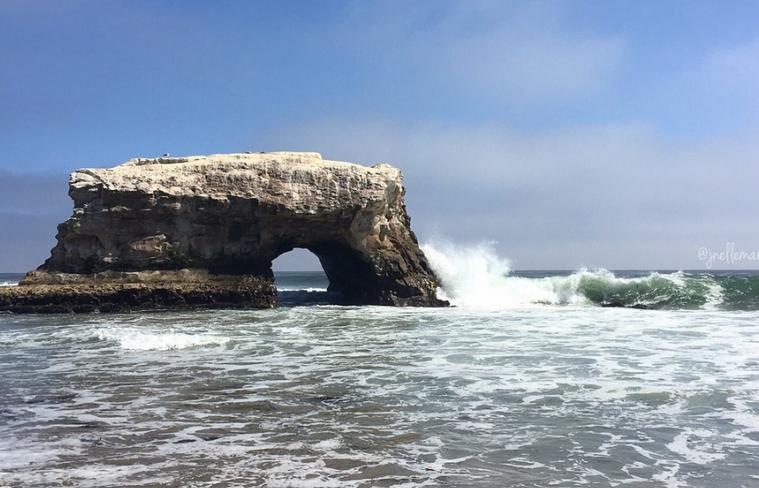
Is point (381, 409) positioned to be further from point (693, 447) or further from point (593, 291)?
point (593, 291)

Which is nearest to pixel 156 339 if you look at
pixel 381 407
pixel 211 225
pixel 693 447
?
pixel 381 407

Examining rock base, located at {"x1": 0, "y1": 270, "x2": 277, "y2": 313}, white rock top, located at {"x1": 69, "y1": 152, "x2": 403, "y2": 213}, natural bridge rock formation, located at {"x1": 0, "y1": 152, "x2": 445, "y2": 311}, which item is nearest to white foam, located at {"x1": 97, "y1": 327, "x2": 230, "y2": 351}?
rock base, located at {"x1": 0, "y1": 270, "x2": 277, "y2": 313}

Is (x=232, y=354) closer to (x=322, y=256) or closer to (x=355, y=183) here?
(x=355, y=183)

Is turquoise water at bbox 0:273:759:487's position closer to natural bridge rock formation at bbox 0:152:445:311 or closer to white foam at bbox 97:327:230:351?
white foam at bbox 97:327:230:351

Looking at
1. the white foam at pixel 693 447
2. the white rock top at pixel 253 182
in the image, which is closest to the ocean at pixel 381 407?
the white foam at pixel 693 447

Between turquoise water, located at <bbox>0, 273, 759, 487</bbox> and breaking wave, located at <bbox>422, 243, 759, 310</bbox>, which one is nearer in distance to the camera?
turquoise water, located at <bbox>0, 273, 759, 487</bbox>

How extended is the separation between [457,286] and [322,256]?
6.81m

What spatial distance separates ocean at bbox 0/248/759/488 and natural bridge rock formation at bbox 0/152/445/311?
283 inches

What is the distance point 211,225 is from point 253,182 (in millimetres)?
2232

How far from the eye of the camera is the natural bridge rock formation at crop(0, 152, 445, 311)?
21.5 metres

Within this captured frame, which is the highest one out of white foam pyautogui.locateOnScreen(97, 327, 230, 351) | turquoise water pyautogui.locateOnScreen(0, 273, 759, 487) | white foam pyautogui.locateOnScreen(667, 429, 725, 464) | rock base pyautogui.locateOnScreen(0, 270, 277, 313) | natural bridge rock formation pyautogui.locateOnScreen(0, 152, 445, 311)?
natural bridge rock formation pyautogui.locateOnScreen(0, 152, 445, 311)

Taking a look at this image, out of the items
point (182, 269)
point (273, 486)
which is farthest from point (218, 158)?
point (273, 486)

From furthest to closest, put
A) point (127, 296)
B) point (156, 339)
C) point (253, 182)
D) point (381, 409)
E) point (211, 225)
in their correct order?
point (211, 225), point (253, 182), point (127, 296), point (156, 339), point (381, 409)

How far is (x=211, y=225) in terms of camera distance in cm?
2236
